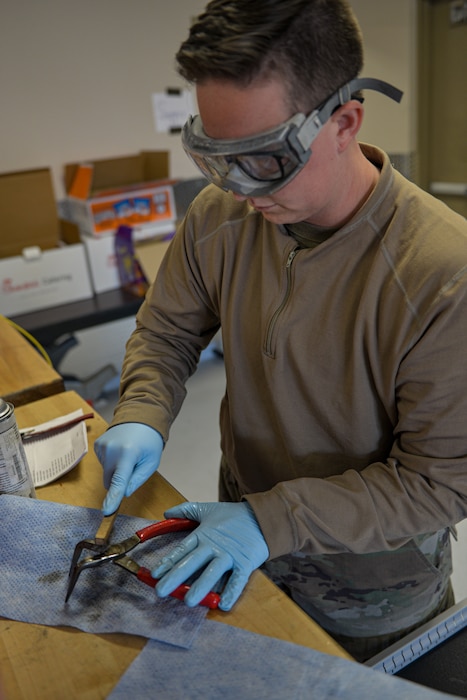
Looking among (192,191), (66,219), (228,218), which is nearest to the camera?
(228,218)

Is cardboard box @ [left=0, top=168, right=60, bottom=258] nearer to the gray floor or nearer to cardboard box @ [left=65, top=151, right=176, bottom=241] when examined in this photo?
cardboard box @ [left=65, top=151, right=176, bottom=241]

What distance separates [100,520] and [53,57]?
8.55 feet

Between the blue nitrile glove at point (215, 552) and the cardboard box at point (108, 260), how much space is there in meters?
1.97

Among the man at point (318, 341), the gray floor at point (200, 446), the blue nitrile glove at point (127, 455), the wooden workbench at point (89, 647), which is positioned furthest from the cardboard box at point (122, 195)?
the wooden workbench at point (89, 647)

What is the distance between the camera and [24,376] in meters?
1.38

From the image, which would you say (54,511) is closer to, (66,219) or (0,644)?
(0,644)

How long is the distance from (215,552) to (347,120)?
622 mm

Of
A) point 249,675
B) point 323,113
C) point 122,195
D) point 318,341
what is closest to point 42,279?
point 122,195

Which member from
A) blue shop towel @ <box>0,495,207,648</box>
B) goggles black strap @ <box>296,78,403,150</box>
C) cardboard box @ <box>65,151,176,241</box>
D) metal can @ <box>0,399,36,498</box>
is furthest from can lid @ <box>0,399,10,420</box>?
cardboard box @ <box>65,151,176,241</box>

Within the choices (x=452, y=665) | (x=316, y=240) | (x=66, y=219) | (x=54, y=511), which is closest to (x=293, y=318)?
(x=316, y=240)

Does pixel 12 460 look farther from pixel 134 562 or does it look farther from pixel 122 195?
pixel 122 195

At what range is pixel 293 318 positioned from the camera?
0.98 metres

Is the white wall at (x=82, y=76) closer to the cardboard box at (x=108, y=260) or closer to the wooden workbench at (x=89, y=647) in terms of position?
the cardboard box at (x=108, y=260)

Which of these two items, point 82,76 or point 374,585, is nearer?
point 374,585
